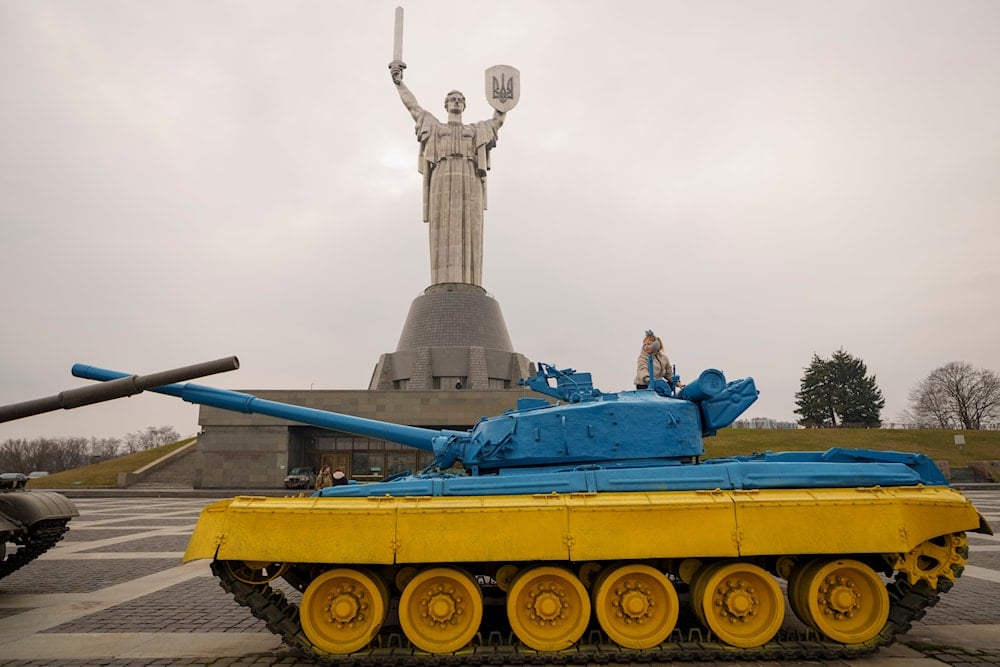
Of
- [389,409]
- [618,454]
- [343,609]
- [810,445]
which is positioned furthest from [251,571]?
[810,445]

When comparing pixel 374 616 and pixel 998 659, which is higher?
pixel 374 616

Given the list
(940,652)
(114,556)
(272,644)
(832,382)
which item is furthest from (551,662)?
(832,382)

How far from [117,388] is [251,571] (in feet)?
10.0

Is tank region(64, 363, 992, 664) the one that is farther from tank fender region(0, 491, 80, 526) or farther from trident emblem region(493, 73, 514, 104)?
trident emblem region(493, 73, 514, 104)

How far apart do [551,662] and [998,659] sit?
4.17 meters

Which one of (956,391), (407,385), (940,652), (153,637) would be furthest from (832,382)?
(153,637)

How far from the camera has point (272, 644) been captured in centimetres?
637

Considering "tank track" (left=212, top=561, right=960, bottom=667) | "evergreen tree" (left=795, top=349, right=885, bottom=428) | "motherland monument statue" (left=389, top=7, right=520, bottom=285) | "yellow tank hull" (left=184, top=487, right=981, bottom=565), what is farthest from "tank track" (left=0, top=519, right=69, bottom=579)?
"evergreen tree" (left=795, top=349, right=885, bottom=428)

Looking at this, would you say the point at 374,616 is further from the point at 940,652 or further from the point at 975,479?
the point at 975,479

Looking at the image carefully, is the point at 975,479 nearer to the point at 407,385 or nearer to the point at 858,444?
the point at 858,444

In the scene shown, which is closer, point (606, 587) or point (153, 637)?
point (606, 587)

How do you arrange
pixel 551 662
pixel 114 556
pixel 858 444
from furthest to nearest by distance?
pixel 858 444
pixel 114 556
pixel 551 662

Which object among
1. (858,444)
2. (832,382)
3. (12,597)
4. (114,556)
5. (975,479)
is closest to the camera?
(12,597)

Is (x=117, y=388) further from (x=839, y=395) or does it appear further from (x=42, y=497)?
(x=839, y=395)
